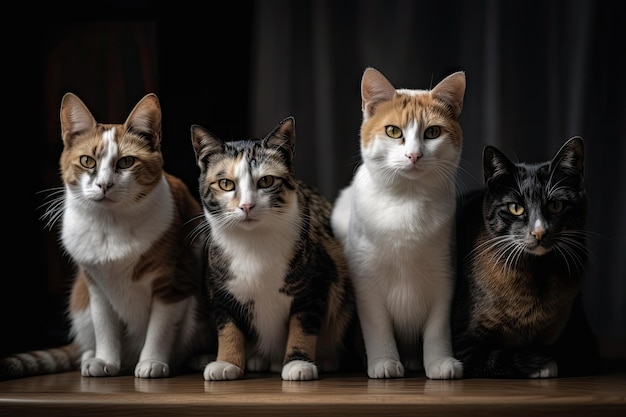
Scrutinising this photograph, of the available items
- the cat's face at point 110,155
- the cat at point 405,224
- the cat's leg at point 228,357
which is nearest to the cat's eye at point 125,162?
the cat's face at point 110,155

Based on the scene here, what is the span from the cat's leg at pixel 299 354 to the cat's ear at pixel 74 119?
2.30 feet

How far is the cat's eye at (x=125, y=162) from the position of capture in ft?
5.58

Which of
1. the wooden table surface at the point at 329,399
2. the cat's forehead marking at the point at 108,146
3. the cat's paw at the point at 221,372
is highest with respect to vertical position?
the cat's forehead marking at the point at 108,146

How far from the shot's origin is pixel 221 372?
1643 mm

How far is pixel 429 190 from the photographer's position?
5.53ft

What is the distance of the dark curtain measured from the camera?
2.29 metres

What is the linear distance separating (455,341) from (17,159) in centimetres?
148

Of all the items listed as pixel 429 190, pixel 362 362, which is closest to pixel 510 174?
pixel 429 190

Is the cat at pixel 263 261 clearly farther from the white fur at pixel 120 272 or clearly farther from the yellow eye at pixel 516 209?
the yellow eye at pixel 516 209

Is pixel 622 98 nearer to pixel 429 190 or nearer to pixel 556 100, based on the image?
pixel 556 100

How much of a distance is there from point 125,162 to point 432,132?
2.45ft

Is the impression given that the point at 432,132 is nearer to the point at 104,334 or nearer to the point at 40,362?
the point at 104,334

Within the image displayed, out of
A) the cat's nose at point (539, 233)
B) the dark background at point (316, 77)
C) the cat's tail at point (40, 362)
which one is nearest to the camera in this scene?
the cat's nose at point (539, 233)

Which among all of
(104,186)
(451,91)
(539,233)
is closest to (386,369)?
(539,233)
